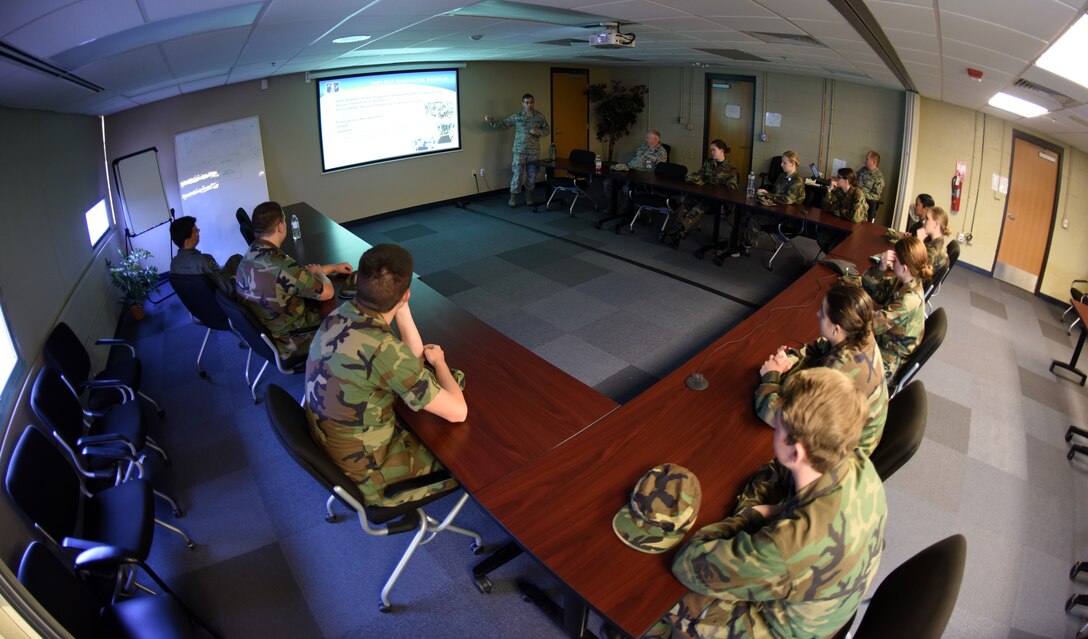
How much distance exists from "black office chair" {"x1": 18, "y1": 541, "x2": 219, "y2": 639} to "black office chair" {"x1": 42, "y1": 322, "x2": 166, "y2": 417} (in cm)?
148

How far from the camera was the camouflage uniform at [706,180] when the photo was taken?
6.95 meters

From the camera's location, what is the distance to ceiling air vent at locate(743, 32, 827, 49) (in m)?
3.58

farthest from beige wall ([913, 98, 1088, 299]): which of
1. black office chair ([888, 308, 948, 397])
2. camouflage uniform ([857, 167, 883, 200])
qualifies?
black office chair ([888, 308, 948, 397])

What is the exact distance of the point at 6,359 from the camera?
8.95 feet

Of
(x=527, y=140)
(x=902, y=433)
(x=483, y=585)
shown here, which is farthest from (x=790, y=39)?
(x=527, y=140)

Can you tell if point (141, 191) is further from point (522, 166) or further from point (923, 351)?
point (923, 351)

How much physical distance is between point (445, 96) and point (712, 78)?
4.45 metres

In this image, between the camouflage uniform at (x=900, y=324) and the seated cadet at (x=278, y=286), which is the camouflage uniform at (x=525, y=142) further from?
the camouflage uniform at (x=900, y=324)

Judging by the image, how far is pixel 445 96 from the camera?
875 cm

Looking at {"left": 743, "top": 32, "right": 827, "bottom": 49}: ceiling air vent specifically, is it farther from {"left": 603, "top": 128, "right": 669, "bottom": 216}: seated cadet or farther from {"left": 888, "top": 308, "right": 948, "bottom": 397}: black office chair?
{"left": 603, "top": 128, "right": 669, "bottom": 216}: seated cadet

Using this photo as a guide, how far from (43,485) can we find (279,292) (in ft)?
4.97

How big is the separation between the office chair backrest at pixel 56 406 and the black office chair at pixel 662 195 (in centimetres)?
602

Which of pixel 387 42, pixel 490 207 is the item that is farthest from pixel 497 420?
pixel 490 207

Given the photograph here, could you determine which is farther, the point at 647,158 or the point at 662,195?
the point at 647,158
